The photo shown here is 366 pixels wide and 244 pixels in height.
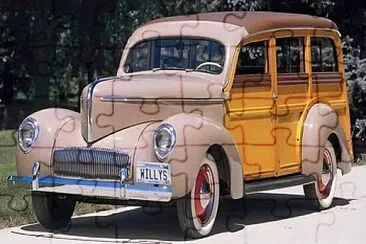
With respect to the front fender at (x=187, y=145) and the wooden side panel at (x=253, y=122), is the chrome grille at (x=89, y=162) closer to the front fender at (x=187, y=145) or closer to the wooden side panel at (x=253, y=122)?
the front fender at (x=187, y=145)

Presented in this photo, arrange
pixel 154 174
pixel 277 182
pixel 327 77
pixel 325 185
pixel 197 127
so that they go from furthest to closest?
pixel 327 77 → pixel 325 185 → pixel 277 182 → pixel 197 127 → pixel 154 174

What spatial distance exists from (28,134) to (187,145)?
181 centimetres

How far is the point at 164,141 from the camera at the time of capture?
832 centimetres

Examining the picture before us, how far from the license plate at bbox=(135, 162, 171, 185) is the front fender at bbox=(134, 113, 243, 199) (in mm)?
59

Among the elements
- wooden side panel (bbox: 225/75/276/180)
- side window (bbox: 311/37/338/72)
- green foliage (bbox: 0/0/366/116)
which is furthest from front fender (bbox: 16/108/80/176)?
green foliage (bbox: 0/0/366/116)

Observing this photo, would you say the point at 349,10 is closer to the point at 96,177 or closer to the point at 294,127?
the point at 294,127

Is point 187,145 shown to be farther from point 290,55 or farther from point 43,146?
point 290,55

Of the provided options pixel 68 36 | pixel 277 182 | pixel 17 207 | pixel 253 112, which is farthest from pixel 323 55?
pixel 68 36

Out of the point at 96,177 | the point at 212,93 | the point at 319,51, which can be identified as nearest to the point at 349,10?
the point at 319,51

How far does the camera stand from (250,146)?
9.54 m

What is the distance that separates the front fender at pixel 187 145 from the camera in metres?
8.23

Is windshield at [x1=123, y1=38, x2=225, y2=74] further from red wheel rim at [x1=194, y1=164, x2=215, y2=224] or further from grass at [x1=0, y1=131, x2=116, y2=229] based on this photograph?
grass at [x1=0, y1=131, x2=116, y2=229]

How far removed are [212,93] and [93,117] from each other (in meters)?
1.26

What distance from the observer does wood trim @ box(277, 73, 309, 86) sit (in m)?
10.2
